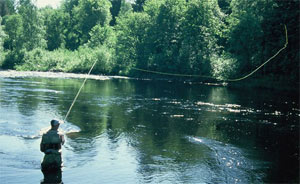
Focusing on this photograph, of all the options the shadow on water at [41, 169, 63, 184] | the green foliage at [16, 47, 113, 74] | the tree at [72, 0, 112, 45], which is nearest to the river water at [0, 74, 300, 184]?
the shadow on water at [41, 169, 63, 184]

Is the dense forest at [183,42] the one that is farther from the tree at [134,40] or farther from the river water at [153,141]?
the river water at [153,141]

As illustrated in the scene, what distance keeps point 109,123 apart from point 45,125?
Answer: 3.43 metres

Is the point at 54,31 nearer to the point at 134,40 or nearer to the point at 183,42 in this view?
the point at 134,40

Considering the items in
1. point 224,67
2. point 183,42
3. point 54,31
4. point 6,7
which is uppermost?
point 6,7

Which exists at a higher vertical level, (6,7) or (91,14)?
(6,7)

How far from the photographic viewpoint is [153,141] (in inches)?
640

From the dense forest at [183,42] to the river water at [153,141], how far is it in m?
19.0

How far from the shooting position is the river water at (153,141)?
39.2ft

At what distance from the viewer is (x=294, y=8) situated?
142 ft

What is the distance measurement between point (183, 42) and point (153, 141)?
45.8 m

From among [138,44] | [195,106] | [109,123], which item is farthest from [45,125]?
[138,44]

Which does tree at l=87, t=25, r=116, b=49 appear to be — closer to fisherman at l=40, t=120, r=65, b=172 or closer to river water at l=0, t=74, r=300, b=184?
river water at l=0, t=74, r=300, b=184

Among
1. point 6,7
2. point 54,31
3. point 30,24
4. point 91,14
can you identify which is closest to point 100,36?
point 30,24

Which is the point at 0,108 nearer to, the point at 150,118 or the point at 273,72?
the point at 150,118
